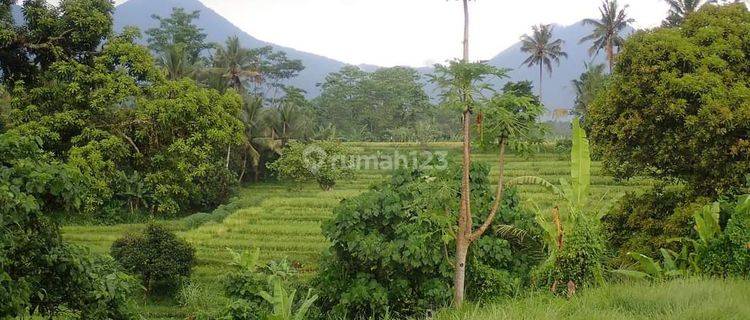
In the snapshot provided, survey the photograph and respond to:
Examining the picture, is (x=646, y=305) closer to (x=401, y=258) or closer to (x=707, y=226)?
(x=707, y=226)

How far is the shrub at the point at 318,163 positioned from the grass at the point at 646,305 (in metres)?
20.4

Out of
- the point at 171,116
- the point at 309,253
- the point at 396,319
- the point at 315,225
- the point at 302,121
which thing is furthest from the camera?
the point at 302,121

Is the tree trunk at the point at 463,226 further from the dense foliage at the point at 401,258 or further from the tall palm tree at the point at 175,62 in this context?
the tall palm tree at the point at 175,62

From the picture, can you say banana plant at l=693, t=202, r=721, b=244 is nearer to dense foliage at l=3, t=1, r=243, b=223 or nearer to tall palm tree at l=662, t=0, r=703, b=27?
dense foliage at l=3, t=1, r=243, b=223

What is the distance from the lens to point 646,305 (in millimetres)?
3926

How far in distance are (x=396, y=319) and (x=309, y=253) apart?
9699 millimetres

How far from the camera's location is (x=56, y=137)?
10859 mm

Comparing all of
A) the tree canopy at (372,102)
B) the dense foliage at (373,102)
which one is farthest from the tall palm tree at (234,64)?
the tree canopy at (372,102)

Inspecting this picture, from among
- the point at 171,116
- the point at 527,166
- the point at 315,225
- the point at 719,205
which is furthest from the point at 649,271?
the point at 527,166

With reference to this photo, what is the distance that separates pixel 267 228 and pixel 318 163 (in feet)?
22.2

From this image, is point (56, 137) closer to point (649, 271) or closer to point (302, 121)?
point (649, 271)

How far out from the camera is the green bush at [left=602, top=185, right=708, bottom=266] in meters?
7.72

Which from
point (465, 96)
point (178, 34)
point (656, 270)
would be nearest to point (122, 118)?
point (465, 96)

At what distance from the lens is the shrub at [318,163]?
24.7m
